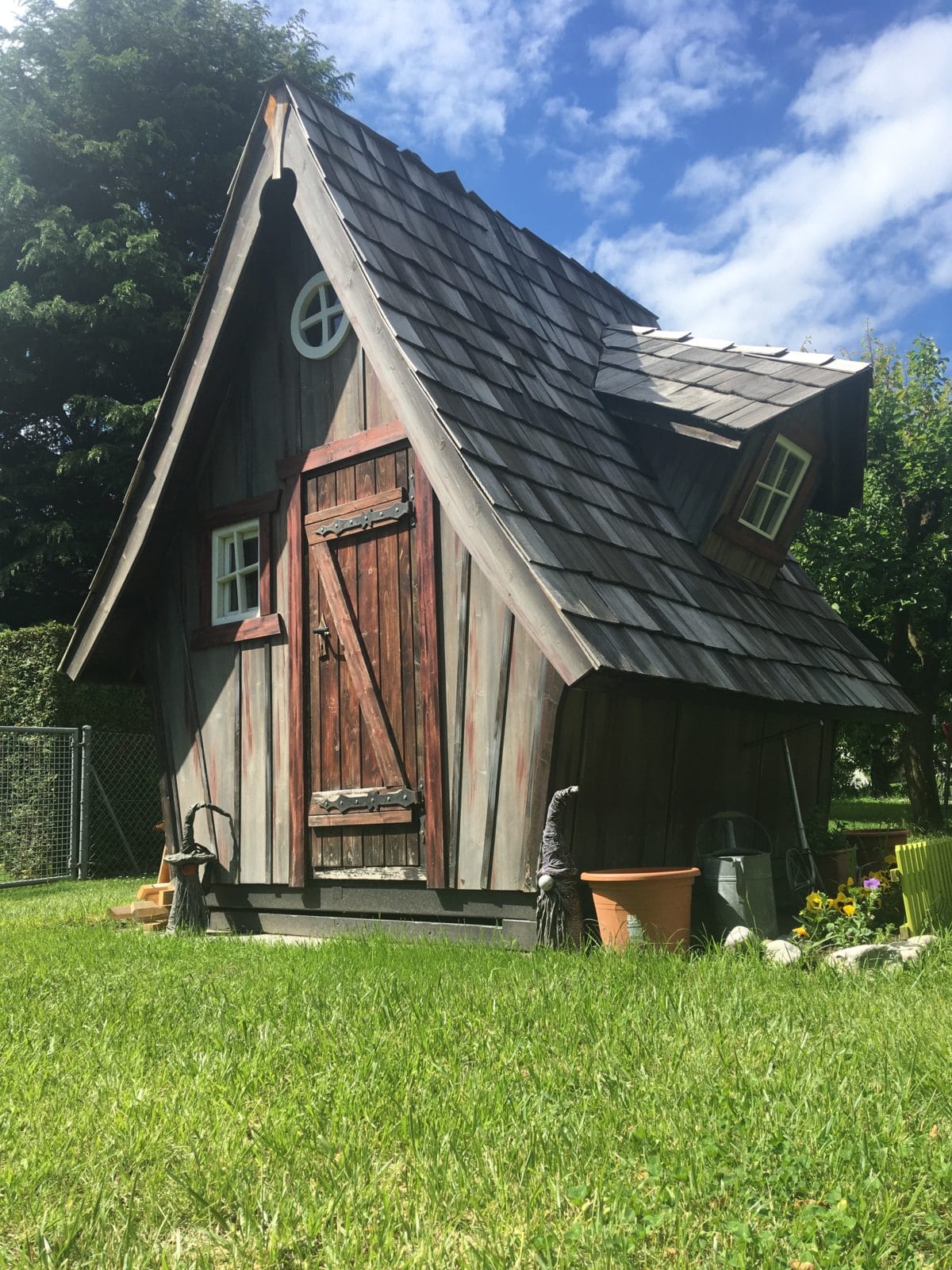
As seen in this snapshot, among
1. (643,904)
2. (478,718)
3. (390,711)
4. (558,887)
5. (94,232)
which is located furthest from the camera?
(94,232)

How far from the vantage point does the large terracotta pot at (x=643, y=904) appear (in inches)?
228

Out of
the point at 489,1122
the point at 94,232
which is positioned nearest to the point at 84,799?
the point at 489,1122

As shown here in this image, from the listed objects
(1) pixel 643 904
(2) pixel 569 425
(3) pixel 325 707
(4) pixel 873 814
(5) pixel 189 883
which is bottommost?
(4) pixel 873 814

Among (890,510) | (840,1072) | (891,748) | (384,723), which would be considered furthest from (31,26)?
(891,748)

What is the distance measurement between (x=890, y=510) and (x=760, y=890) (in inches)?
525

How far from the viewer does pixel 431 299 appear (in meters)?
7.66

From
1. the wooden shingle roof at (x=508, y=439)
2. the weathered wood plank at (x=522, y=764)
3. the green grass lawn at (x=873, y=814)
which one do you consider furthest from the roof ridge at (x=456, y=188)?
the green grass lawn at (x=873, y=814)

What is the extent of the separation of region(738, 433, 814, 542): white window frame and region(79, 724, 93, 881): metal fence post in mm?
8160

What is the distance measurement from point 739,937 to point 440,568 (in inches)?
111

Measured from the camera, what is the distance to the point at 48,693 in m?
13.7

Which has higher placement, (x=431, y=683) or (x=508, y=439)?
(x=508, y=439)

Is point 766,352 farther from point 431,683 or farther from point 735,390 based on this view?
point 431,683

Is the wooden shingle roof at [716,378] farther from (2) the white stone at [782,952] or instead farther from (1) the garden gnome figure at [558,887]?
(2) the white stone at [782,952]

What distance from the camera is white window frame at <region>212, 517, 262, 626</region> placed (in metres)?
8.60
